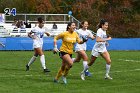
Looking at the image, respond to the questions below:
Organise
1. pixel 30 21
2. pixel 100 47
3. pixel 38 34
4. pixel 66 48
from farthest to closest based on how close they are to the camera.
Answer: pixel 30 21 < pixel 38 34 < pixel 100 47 < pixel 66 48

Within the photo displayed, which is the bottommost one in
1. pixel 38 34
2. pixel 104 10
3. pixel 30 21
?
pixel 30 21

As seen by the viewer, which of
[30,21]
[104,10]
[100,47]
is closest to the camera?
[100,47]

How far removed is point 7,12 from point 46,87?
114 feet

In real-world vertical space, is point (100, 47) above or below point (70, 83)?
above

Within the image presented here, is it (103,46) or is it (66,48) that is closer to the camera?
(66,48)

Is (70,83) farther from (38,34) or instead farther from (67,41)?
(38,34)

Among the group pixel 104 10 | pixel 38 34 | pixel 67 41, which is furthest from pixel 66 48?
pixel 104 10

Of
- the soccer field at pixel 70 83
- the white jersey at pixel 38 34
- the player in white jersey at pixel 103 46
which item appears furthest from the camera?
the white jersey at pixel 38 34

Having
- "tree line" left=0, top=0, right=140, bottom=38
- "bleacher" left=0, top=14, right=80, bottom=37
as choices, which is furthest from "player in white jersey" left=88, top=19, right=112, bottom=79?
"tree line" left=0, top=0, right=140, bottom=38

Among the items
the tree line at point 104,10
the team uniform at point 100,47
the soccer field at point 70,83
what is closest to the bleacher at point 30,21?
the tree line at point 104,10

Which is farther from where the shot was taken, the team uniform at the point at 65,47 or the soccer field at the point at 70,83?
the team uniform at the point at 65,47

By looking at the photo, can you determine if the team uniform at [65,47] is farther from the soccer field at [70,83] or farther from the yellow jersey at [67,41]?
the soccer field at [70,83]

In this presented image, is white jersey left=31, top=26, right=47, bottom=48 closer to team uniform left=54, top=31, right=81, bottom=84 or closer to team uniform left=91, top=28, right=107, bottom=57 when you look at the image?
team uniform left=91, top=28, right=107, bottom=57

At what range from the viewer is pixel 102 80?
674 inches
